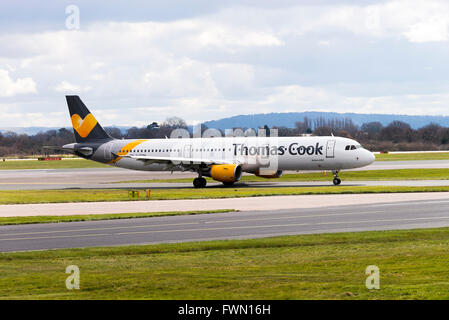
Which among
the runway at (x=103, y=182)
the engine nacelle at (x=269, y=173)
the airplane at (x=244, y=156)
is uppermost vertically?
the airplane at (x=244, y=156)

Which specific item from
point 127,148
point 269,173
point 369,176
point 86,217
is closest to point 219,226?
point 86,217

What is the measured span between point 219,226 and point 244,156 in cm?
2596

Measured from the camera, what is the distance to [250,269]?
16000 millimetres

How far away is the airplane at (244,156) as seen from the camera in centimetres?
5022

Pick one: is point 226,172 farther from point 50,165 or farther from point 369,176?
point 50,165

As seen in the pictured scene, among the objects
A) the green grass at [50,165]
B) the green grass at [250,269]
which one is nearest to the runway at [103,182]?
the green grass at [50,165]

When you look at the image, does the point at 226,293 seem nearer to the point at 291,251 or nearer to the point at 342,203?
the point at 291,251

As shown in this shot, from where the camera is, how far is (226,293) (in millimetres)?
→ 12133

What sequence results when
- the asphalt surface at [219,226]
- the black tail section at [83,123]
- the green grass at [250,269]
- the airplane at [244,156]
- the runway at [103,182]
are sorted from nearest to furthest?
the green grass at [250,269]
the asphalt surface at [219,226]
the airplane at [244,156]
the runway at [103,182]
the black tail section at [83,123]

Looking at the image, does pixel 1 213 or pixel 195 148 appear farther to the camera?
pixel 195 148

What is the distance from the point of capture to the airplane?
165ft

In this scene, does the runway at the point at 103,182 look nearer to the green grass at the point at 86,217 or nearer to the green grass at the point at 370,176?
the green grass at the point at 370,176

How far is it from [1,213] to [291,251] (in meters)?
19.3
